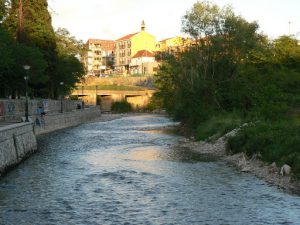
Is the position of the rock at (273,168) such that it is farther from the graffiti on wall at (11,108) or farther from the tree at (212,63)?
the graffiti on wall at (11,108)

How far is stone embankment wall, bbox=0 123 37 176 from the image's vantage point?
23120 millimetres

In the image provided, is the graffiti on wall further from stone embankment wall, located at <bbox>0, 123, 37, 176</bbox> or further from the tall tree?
stone embankment wall, located at <bbox>0, 123, 37, 176</bbox>

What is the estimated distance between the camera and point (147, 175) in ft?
72.9

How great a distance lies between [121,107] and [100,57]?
69.7 meters

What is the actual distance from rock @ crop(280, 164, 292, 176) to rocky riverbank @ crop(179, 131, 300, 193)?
0.11 m

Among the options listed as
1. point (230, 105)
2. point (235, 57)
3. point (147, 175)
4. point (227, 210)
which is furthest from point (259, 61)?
point (227, 210)

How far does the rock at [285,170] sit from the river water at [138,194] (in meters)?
1.08

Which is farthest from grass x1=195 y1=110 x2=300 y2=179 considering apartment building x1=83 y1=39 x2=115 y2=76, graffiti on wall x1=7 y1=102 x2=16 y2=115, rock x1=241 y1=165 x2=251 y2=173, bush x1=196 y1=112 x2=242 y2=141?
apartment building x1=83 y1=39 x2=115 y2=76

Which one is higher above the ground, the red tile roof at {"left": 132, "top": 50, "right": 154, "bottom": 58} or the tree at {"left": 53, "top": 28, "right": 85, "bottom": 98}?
the red tile roof at {"left": 132, "top": 50, "right": 154, "bottom": 58}

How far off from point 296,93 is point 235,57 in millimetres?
8007

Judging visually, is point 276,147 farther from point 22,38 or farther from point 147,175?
point 22,38

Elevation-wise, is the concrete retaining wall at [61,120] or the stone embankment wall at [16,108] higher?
the stone embankment wall at [16,108]

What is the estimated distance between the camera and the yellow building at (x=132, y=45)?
175 metres

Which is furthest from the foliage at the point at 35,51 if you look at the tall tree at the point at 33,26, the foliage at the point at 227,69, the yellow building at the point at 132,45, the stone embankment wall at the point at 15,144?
the yellow building at the point at 132,45
